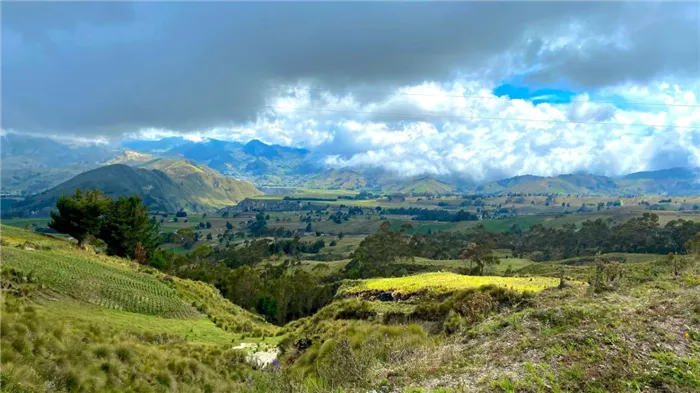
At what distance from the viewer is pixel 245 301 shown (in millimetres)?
69125

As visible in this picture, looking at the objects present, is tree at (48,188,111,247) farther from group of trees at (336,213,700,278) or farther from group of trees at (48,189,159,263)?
group of trees at (336,213,700,278)

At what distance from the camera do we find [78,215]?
4653 cm

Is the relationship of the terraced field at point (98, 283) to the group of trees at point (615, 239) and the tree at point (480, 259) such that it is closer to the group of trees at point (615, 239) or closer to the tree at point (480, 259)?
the tree at point (480, 259)

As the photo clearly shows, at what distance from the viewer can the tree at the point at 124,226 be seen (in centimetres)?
5709

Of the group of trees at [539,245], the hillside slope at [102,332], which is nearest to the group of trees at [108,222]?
the hillside slope at [102,332]

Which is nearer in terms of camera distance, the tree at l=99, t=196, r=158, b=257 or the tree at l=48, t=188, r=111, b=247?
the tree at l=48, t=188, r=111, b=247

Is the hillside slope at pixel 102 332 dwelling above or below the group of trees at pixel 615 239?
above

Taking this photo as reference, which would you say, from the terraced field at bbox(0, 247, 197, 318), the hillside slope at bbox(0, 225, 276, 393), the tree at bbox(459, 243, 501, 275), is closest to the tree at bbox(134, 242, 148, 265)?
the hillside slope at bbox(0, 225, 276, 393)

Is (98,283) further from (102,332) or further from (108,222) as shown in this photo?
(108,222)

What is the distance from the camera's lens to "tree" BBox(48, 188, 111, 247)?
4625cm

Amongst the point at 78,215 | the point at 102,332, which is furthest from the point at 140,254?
the point at 102,332

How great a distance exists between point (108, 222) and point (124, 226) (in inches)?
81.0

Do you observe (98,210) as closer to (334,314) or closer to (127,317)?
(127,317)

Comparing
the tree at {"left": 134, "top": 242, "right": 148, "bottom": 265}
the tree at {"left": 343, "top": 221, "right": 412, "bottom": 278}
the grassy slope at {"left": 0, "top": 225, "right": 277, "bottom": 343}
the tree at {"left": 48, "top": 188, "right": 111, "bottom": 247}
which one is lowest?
the tree at {"left": 343, "top": 221, "right": 412, "bottom": 278}
